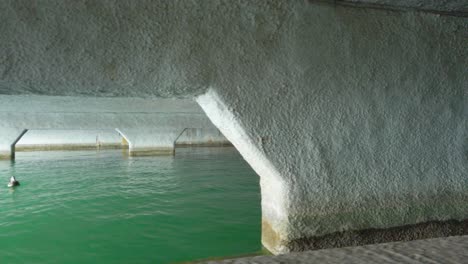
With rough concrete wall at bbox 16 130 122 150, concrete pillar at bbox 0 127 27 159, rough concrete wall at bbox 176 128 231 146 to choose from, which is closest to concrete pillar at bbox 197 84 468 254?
concrete pillar at bbox 0 127 27 159

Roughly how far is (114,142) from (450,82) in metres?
18.5

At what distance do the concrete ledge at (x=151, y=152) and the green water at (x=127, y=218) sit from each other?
17.5 feet

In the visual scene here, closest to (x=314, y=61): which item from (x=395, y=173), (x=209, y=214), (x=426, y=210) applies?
(x=395, y=173)

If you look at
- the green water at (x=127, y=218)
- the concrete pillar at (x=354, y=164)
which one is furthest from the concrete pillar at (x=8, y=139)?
the concrete pillar at (x=354, y=164)

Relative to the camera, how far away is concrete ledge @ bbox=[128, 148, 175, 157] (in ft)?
48.2

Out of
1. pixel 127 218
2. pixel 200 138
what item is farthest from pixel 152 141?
pixel 127 218

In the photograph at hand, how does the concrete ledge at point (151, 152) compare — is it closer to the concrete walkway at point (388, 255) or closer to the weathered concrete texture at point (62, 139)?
the weathered concrete texture at point (62, 139)

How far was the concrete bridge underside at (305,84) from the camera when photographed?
101 inches

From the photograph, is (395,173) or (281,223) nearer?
(281,223)

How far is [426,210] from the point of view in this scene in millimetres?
3570

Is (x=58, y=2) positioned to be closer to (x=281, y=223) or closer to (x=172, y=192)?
(x=281, y=223)

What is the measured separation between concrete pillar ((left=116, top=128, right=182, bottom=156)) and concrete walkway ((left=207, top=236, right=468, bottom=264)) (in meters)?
13.6

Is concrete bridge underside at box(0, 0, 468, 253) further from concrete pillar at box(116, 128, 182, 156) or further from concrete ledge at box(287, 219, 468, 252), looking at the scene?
concrete pillar at box(116, 128, 182, 156)

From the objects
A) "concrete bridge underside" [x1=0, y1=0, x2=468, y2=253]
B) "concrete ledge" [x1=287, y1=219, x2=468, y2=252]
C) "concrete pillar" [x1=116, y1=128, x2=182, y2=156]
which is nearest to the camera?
"concrete bridge underside" [x1=0, y1=0, x2=468, y2=253]
